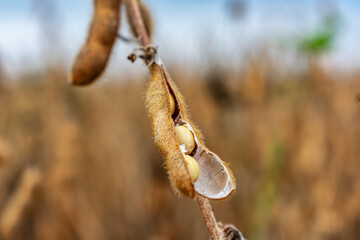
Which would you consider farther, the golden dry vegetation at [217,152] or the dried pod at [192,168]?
the golden dry vegetation at [217,152]

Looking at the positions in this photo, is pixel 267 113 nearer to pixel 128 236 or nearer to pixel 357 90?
pixel 128 236

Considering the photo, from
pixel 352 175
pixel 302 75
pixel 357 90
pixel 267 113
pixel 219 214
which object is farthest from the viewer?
pixel 357 90

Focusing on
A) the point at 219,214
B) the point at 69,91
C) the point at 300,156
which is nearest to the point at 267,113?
the point at 300,156

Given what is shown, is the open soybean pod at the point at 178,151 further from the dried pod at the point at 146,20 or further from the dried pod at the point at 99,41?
the dried pod at the point at 146,20

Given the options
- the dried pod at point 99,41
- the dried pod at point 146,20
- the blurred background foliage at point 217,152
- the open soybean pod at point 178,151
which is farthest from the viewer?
the blurred background foliage at point 217,152

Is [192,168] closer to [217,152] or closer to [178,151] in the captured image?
[178,151]

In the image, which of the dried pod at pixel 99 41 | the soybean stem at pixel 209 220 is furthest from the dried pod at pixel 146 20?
the soybean stem at pixel 209 220
